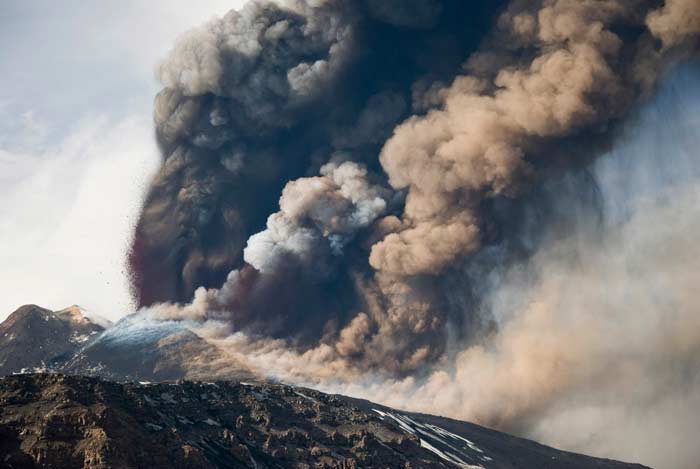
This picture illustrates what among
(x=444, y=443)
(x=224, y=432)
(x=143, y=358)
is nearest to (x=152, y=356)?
(x=143, y=358)

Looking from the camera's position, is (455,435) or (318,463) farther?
(455,435)

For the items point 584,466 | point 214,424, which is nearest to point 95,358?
point 214,424

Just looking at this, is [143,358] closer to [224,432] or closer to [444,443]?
[444,443]

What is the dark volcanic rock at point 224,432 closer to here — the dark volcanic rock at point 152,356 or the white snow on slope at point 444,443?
the white snow on slope at point 444,443

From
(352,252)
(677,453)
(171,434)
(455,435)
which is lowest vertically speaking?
(171,434)

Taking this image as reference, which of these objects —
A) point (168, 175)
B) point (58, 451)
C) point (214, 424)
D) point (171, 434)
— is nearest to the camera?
point (58, 451)

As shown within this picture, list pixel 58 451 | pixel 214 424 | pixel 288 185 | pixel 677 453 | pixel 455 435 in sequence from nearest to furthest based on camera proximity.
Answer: pixel 58 451, pixel 214 424, pixel 455 435, pixel 677 453, pixel 288 185

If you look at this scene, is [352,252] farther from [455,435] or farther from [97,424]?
[97,424]

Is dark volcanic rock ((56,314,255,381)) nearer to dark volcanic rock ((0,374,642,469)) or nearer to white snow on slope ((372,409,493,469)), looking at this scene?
white snow on slope ((372,409,493,469))
